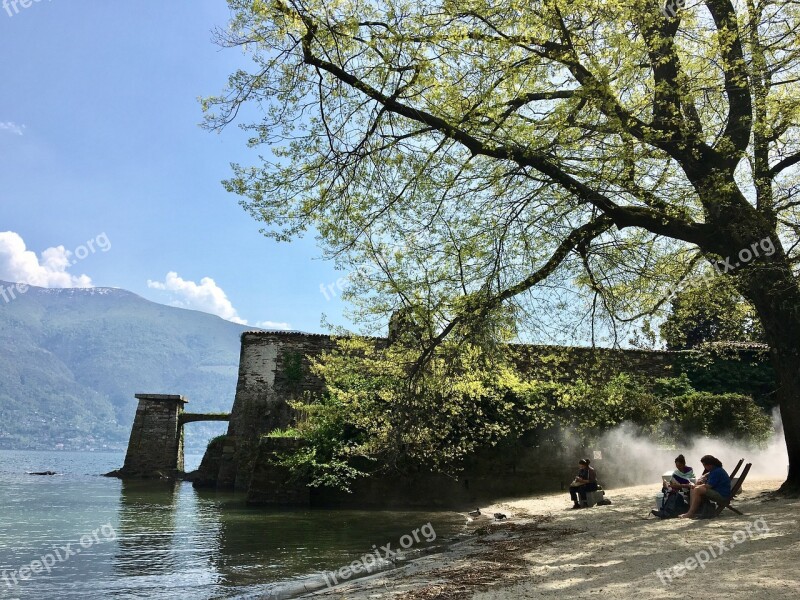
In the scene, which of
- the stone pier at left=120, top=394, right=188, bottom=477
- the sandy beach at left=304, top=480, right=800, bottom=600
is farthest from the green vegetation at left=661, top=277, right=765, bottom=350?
the stone pier at left=120, top=394, right=188, bottom=477

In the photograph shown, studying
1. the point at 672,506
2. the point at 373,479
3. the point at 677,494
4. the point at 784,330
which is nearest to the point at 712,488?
the point at 677,494

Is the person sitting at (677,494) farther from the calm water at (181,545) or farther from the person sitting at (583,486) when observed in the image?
the calm water at (181,545)

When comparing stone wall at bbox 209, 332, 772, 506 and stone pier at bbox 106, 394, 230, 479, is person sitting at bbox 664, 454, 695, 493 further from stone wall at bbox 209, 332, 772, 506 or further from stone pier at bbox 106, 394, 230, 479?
stone pier at bbox 106, 394, 230, 479

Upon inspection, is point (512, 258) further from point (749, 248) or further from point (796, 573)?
point (796, 573)

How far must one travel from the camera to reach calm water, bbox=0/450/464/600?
8695mm

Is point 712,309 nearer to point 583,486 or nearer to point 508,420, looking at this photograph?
point 583,486

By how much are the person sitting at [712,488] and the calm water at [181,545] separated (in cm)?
465

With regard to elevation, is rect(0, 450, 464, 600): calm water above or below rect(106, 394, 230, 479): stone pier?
below

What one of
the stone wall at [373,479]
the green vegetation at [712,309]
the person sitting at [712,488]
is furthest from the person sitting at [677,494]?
the green vegetation at [712,309]

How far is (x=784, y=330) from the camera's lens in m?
10.3

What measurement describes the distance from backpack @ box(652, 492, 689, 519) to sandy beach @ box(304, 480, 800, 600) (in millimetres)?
304

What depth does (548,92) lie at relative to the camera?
36.0 feet

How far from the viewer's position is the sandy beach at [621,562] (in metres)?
6.01

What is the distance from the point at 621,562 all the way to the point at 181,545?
8761 mm
